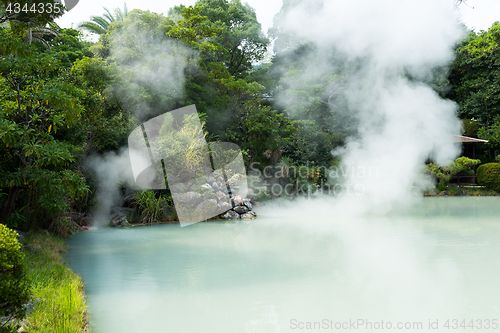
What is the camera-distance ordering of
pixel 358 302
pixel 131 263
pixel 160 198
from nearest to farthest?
pixel 358 302, pixel 131 263, pixel 160 198

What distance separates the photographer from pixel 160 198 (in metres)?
9.80

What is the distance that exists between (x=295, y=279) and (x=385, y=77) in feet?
42.6

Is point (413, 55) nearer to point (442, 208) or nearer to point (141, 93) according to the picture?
point (442, 208)

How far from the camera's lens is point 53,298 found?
10.7 feet

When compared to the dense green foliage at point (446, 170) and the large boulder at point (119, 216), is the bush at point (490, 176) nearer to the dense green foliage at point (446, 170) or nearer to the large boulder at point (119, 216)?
the dense green foliage at point (446, 170)

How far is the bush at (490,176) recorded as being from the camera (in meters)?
16.2

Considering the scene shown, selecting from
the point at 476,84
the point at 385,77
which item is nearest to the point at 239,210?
the point at 385,77

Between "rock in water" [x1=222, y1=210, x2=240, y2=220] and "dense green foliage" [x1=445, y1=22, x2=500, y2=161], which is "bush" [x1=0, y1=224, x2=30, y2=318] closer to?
"rock in water" [x1=222, y1=210, x2=240, y2=220]

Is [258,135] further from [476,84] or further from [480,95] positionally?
[476,84]

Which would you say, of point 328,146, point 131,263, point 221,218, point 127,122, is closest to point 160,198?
point 221,218

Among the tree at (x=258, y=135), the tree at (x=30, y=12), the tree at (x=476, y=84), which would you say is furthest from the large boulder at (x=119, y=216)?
the tree at (x=476, y=84)

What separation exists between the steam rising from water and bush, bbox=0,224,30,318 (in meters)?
9.89

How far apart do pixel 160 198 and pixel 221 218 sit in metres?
1.82

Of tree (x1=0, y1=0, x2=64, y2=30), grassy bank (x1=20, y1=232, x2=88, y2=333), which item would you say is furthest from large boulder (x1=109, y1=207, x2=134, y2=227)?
tree (x1=0, y1=0, x2=64, y2=30)
